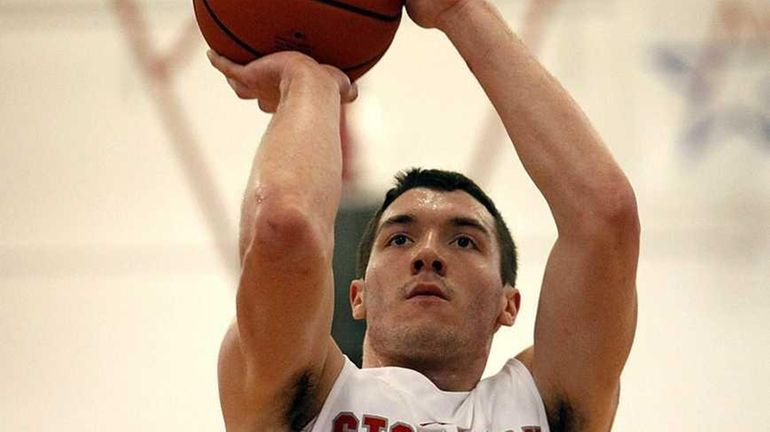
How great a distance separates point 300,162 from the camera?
182 centimetres

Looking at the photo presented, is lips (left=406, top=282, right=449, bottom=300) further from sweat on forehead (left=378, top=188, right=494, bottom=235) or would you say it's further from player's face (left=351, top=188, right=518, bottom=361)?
sweat on forehead (left=378, top=188, right=494, bottom=235)

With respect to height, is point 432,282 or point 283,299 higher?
point 432,282

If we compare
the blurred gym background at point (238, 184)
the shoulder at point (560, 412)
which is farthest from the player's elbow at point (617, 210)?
the blurred gym background at point (238, 184)

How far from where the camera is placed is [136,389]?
3.85 metres

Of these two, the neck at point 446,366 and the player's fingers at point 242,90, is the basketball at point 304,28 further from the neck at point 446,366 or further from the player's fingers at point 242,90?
the neck at point 446,366

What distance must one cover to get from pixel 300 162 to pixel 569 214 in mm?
468

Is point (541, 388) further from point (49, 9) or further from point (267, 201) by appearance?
point (49, 9)

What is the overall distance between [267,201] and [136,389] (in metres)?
2.23

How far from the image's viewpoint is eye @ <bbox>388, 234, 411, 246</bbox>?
2.30 metres

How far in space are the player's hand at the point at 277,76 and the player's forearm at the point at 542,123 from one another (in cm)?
22

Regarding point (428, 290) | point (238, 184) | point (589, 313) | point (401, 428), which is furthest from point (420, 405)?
point (238, 184)

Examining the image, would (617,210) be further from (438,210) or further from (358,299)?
(358,299)

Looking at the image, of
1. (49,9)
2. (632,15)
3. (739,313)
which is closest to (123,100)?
(49,9)

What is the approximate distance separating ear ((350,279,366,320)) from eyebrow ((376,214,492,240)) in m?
0.13
